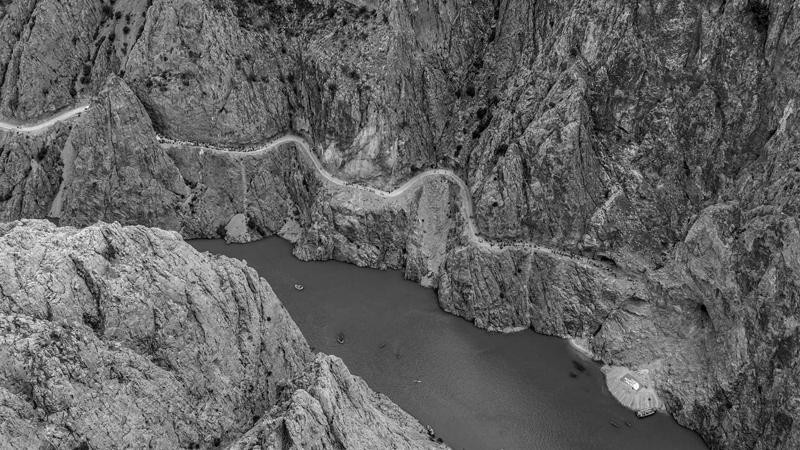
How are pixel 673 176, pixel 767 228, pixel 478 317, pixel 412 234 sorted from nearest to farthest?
pixel 767 228
pixel 673 176
pixel 478 317
pixel 412 234

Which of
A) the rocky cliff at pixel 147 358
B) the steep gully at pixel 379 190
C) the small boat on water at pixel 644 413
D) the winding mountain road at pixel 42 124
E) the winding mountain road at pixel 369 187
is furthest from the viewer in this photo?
the winding mountain road at pixel 42 124

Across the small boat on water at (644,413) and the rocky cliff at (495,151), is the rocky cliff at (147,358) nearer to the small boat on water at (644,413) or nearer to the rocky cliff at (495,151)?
the small boat on water at (644,413)

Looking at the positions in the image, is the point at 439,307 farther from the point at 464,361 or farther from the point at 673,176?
the point at 673,176

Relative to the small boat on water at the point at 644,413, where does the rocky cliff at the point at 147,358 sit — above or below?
above

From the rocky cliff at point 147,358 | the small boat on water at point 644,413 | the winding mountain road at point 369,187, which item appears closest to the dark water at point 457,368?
the small boat on water at point 644,413

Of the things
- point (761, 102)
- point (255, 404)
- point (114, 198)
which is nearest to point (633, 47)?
point (761, 102)

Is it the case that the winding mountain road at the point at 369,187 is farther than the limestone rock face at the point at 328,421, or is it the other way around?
the winding mountain road at the point at 369,187

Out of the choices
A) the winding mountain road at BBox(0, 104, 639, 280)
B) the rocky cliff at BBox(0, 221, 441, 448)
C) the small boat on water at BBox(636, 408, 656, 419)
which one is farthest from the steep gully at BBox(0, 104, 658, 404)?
the rocky cliff at BBox(0, 221, 441, 448)

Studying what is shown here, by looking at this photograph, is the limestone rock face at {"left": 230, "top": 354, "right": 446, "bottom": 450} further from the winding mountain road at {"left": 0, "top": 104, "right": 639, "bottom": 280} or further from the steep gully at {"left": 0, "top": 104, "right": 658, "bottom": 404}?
the winding mountain road at {"left": 0, "top": 104, "right": 639, "bottom": 280}
